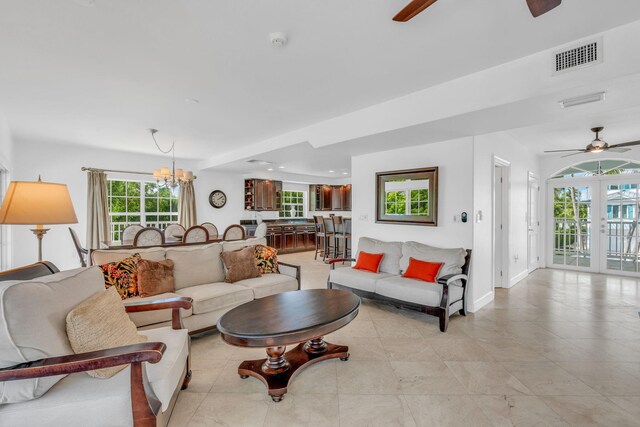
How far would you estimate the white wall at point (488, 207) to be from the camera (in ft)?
12.9

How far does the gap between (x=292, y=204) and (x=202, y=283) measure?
6969 millimetres

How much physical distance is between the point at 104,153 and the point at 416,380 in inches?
279

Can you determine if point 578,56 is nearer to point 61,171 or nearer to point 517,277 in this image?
point 517,277

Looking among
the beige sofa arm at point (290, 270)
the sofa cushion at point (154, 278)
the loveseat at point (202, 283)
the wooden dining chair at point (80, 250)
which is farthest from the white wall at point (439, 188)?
the wooden dining chair at point (80, 250)

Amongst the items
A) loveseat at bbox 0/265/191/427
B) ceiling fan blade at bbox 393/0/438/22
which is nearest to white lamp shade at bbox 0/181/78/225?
loveseat at bbox 0/265/191/427

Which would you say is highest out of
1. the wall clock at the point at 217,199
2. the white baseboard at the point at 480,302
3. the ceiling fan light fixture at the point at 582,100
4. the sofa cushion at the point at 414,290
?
the ceiling fan light fixture at the point at 582,100

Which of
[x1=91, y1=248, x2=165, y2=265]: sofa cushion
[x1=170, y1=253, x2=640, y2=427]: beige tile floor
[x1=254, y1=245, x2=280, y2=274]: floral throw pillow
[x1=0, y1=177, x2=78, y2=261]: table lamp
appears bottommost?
[x1=170, y1=253, x2=640, y2=427]: beige tile floor

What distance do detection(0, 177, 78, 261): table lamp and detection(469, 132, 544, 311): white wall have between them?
4263 mm

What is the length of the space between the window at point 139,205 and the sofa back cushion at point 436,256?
5.15 meters

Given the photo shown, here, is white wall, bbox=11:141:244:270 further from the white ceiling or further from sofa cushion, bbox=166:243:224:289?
sofa cushion, bbox=166:243:224:289

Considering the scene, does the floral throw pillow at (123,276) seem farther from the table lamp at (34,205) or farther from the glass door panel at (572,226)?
the glass door panel at (572,226)

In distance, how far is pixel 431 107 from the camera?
3.12 meters

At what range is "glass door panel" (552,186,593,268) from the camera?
20.4ft

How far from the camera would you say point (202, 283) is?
346 cm
